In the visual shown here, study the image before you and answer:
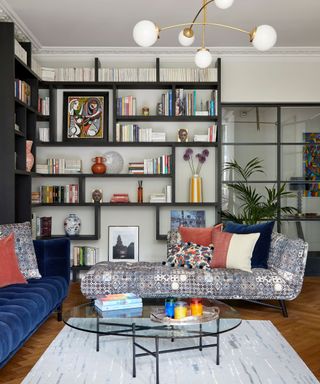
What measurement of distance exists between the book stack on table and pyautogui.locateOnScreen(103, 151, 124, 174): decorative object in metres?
3.35

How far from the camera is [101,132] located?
664 cm

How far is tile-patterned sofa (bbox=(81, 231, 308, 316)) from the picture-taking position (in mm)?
4512

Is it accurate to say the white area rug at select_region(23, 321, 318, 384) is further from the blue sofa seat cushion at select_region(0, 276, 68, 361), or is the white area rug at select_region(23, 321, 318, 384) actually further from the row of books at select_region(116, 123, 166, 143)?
the row of books at select_region(116, 123, 166, 143)

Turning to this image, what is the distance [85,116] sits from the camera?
6656 mm

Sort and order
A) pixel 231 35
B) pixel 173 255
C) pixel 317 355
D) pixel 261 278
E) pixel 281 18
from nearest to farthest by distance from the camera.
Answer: pixel 317 355 < pixel 261 278 < pixel 173 255 < pixel 281 18 < pixel 231 35

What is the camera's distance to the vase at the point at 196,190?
21.6 feet

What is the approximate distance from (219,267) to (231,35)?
2.90m

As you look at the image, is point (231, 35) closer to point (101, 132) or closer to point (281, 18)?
point (281, 18)

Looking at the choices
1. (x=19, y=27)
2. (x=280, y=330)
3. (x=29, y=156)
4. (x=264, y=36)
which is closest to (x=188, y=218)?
(x=29, y=156)

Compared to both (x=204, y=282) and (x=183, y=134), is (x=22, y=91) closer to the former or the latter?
(x=183, y=134)

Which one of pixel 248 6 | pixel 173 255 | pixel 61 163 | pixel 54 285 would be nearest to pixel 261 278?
pixel 173 255

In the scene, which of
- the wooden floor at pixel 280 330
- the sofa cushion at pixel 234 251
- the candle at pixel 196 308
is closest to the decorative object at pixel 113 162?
the wooden floor at pixel 280 330

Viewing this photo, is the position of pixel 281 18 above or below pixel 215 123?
above

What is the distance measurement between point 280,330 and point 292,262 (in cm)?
66
